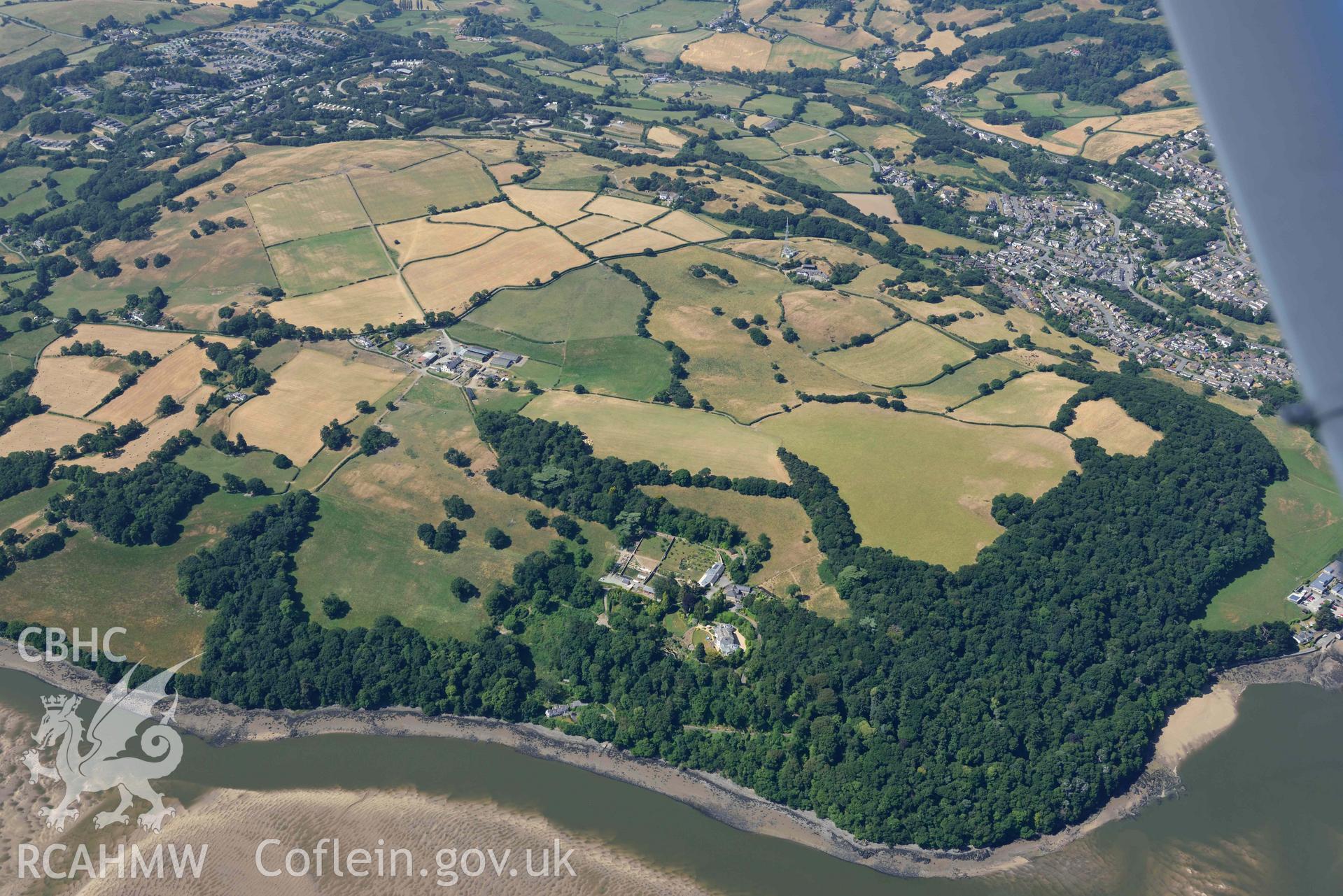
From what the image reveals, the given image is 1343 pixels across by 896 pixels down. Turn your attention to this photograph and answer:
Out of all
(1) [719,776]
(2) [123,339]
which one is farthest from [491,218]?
(1) [719,776]

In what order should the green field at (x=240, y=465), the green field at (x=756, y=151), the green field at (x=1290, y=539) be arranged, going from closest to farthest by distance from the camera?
the green field at (x=1290, y=539)
the green field at (x=240, y=465)
the green field at (x=756, y=151)

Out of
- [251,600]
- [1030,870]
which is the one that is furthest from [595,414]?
[1030,870]

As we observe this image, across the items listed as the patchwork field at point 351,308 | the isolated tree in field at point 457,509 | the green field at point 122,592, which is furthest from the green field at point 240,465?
the patchwork field at point 351,308

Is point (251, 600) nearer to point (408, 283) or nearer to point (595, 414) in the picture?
point (595, 414)

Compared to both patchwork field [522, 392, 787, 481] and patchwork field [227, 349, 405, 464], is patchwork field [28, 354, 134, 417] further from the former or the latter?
patchwork field [522, 392, 787, 481]

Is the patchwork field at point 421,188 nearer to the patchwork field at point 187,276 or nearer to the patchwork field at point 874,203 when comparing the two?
the patchwork field at point 187,276

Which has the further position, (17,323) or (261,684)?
(17,323)
